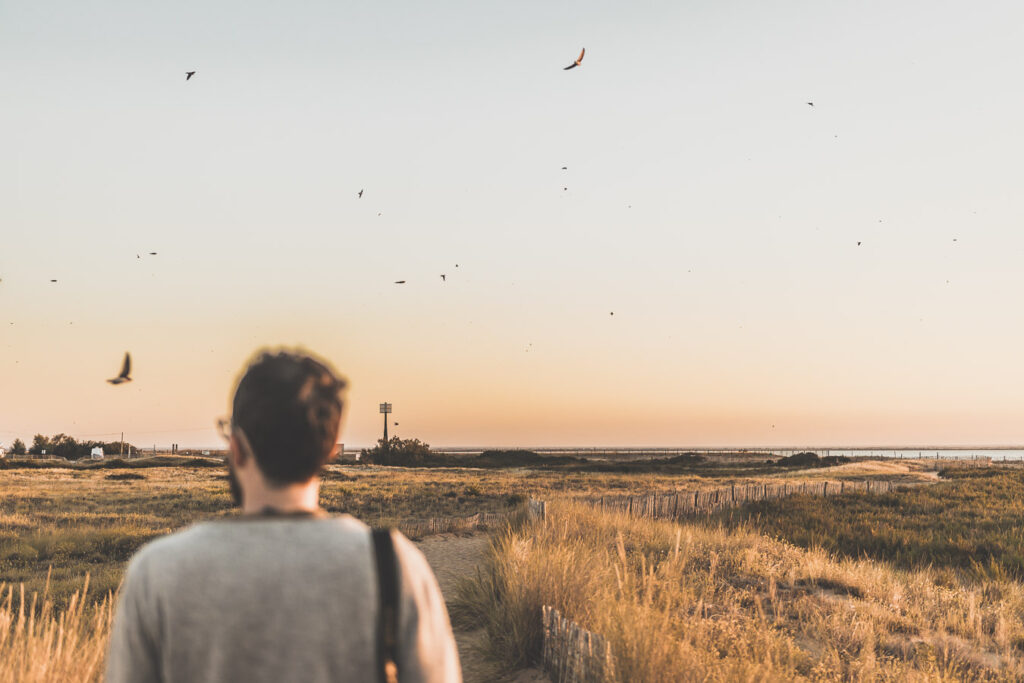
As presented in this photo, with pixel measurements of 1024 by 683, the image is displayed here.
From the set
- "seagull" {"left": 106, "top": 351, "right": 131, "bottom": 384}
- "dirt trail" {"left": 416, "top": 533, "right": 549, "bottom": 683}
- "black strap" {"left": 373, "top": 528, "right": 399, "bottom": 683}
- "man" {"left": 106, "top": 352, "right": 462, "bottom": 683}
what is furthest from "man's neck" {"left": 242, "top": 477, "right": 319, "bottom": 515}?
"dirt trail" {"left": 416, "top": 533, "right": 549, "bottom": 683}

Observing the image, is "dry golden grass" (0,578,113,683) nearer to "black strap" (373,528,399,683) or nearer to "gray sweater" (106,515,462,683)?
"gray sweater" (106,515,462,683)

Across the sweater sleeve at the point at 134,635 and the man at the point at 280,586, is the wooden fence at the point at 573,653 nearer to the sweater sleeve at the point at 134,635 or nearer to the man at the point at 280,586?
the man at the point at 280,586

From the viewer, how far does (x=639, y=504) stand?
61.6ft

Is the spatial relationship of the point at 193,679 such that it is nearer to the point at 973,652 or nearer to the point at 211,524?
the point at 211,524

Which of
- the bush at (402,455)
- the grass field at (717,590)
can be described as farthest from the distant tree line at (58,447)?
the grass field at (717,590)

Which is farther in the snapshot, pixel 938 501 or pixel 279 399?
pixel 938 501

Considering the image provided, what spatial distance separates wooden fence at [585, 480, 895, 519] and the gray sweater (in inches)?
619

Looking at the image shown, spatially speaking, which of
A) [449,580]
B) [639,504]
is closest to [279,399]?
[449,580]

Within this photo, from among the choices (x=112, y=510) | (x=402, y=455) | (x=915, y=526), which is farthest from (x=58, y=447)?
(x=915, y=526)

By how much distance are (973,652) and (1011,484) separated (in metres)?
29.8

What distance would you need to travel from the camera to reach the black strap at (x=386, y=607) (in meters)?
1.42

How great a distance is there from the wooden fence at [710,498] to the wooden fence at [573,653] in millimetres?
10844

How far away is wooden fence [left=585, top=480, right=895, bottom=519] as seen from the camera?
60.9 ft

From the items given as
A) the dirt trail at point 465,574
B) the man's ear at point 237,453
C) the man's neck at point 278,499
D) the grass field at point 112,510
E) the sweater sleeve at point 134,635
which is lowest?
the grass field at point 112,510
